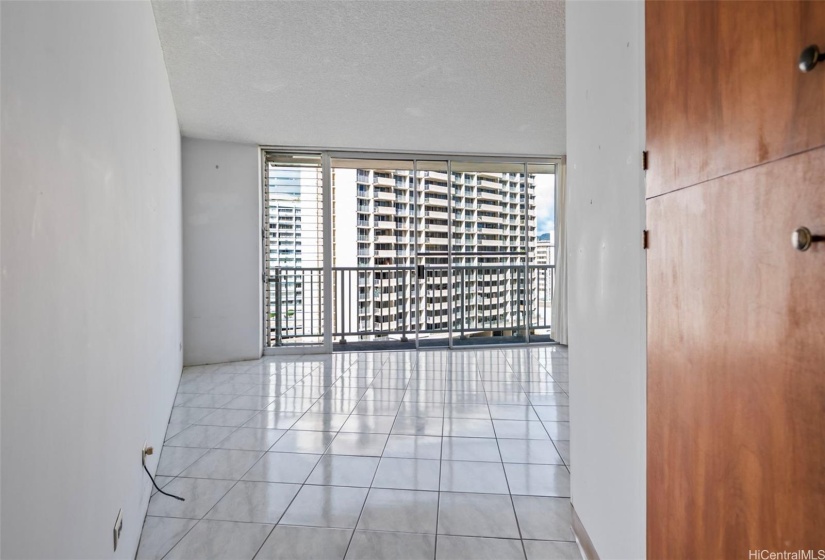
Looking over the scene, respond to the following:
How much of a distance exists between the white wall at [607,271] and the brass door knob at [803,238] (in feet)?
1.56

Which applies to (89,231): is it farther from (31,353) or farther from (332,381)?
(332,381)

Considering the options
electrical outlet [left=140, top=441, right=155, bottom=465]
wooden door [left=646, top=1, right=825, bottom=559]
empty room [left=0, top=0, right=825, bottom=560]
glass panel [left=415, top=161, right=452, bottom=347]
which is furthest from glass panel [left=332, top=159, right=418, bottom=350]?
wooden door [left=646, top=1, right=825, bottom=559]

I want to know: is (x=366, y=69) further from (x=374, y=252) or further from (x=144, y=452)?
(x=374, y=252)

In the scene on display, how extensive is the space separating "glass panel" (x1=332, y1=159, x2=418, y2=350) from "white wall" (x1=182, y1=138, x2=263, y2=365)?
1.06m

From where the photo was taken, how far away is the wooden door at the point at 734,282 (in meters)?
0.58

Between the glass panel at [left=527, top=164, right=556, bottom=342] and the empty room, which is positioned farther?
the glass panel at [left=527, top=164, right=556, bottom=342]

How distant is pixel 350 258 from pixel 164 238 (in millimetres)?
2703

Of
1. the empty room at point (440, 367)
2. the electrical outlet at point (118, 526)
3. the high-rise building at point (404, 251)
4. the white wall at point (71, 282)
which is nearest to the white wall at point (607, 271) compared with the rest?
the empty room at point (440, 367)

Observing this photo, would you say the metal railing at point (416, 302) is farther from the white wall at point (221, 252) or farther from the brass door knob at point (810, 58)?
the brass door knob at point (810, 58)

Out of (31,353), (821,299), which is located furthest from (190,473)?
(821,299)

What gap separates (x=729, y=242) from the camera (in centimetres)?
73

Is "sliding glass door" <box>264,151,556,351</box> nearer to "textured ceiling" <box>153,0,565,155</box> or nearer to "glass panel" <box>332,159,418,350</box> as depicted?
"glass panel" <box>332,159,418,350</box>

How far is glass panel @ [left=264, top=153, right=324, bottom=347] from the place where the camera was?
202 inches

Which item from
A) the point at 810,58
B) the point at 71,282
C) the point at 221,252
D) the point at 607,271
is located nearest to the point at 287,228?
the point at 221,252
